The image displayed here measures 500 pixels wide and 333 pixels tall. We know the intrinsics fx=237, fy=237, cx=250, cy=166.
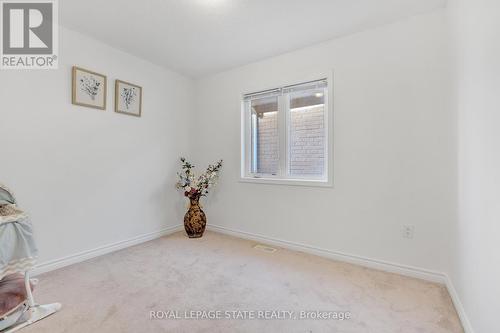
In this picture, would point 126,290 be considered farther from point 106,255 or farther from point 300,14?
point 300,14

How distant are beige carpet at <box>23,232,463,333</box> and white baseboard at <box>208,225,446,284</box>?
72 mm

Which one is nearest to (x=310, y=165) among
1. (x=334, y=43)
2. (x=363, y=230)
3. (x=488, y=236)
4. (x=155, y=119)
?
(x=363, y=230)

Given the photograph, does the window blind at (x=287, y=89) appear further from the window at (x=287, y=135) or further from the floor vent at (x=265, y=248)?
the floor vent at (x=265, y=248)

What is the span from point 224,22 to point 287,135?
1.41 metres

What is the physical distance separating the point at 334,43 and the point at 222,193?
236 centimetres

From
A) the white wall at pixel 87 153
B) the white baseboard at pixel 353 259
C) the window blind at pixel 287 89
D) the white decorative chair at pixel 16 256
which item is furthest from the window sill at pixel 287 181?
the white decorative chair at pixel 16 256

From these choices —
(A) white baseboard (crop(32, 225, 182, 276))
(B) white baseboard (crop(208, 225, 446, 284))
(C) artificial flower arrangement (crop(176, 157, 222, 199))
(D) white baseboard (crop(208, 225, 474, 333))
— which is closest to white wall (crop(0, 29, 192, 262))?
(A) white baseboard (crop(32, 225, 182, 276))

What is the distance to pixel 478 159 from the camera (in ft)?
4.37

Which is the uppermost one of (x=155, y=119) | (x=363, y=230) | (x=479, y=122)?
(x=155, y=119)

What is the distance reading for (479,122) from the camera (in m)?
1.31

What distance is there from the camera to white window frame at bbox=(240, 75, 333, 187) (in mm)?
2572

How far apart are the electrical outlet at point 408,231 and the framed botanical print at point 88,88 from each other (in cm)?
336

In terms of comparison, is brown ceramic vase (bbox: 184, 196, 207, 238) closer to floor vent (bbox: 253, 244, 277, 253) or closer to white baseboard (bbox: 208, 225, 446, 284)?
white baseboard (bbox: 208, 225, 446, 284)

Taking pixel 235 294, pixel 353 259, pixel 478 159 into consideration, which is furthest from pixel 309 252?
pixel 478 159
